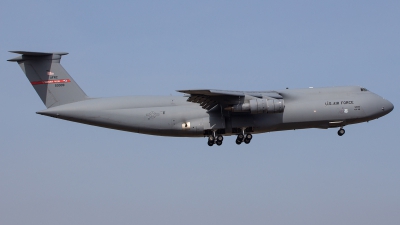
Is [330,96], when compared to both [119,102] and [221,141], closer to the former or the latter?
[221,141]

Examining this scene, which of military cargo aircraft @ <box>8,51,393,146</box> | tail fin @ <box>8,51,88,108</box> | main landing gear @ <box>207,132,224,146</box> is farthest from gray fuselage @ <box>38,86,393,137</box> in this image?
tail fin @ <box>8,51,88,108</box>

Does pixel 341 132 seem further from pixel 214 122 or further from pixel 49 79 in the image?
pixel 49 79

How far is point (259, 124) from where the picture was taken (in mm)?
26266

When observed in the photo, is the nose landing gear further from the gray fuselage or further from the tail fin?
the tail fin

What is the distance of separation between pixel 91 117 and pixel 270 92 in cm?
608

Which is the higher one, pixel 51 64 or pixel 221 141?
pixel 51 64

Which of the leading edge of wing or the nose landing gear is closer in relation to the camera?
the leading edge of wing

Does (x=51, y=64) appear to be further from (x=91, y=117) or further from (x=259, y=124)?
(x=259, y=124)

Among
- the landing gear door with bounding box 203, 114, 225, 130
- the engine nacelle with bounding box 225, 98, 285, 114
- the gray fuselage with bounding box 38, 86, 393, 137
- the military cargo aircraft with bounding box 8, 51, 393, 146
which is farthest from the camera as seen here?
the landing gear door with bounding box 203, 114, 225, 130

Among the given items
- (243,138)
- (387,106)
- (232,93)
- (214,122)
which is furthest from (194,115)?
(387,106)

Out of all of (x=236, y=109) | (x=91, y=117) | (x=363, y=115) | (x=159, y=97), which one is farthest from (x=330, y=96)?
(x=91, y=117)

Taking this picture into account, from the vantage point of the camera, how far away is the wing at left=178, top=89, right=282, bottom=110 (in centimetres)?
2484

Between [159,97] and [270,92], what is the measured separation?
3.77m

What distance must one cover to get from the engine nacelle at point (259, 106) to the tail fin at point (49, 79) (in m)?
5.28
